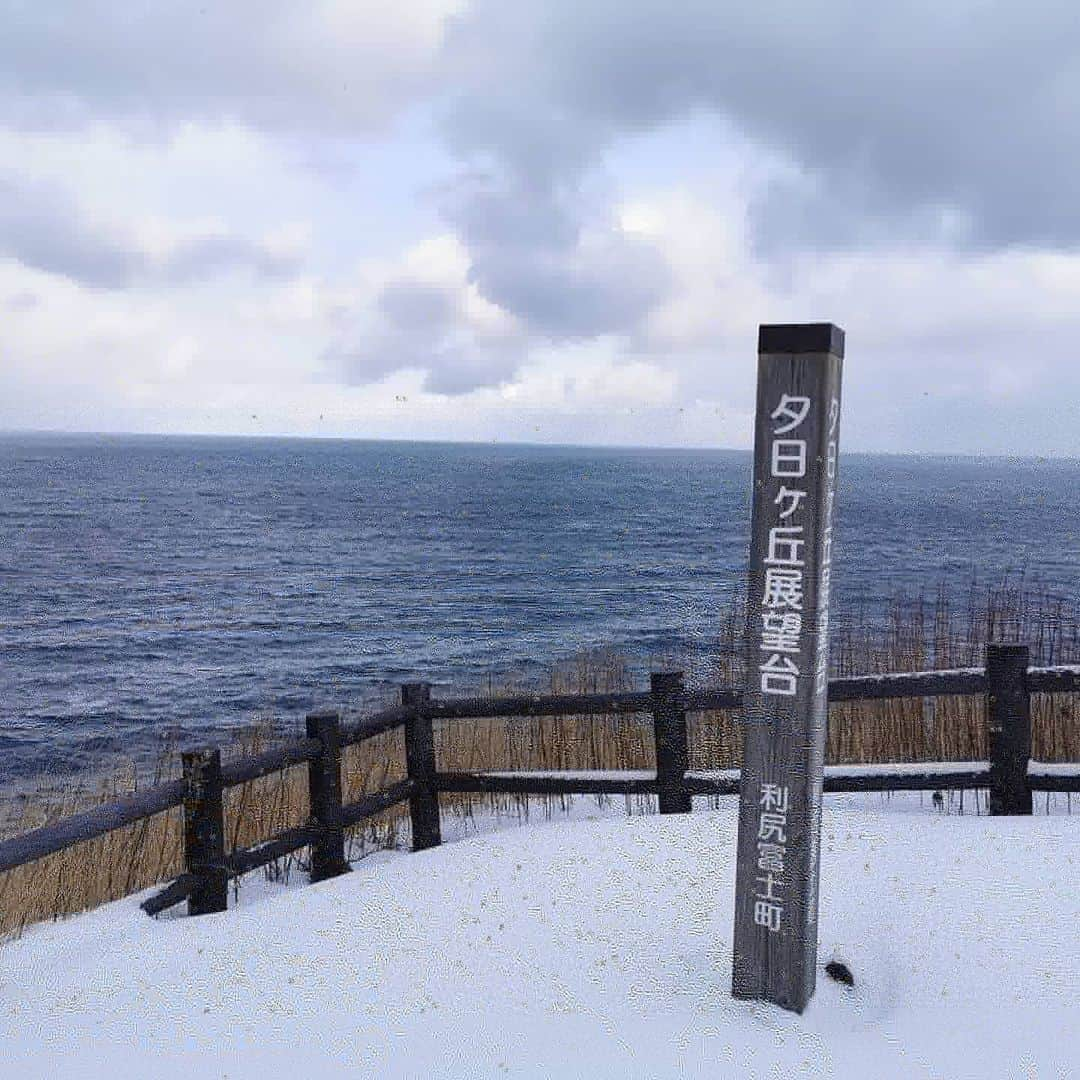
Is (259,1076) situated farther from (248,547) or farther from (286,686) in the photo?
(248,547)

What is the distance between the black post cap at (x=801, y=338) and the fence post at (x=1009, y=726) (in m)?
3.63

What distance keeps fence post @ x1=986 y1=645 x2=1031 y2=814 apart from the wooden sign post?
304cm

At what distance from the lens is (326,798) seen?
712cm

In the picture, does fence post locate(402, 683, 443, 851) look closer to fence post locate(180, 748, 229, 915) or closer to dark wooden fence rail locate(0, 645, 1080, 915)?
dark wooden fence rail locate(0, 645, 1080, 915)

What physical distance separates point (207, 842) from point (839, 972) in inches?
154

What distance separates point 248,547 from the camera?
5644 cm

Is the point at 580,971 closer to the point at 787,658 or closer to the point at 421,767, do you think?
the point at 787,658

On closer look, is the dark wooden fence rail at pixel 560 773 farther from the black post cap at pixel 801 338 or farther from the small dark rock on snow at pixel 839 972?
the black post cap at pixel 801 338

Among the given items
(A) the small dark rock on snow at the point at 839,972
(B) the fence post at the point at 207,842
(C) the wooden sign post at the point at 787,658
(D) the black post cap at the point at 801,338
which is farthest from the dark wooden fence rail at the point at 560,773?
(D) the black post cap at the point at 801,338

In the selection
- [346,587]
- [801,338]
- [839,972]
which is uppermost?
[801,338]

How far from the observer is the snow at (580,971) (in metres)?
4.36

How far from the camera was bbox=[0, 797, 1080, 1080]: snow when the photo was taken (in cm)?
436

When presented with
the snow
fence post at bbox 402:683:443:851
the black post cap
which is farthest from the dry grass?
the black post cap

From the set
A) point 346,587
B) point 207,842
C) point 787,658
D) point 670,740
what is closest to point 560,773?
point 670,740
